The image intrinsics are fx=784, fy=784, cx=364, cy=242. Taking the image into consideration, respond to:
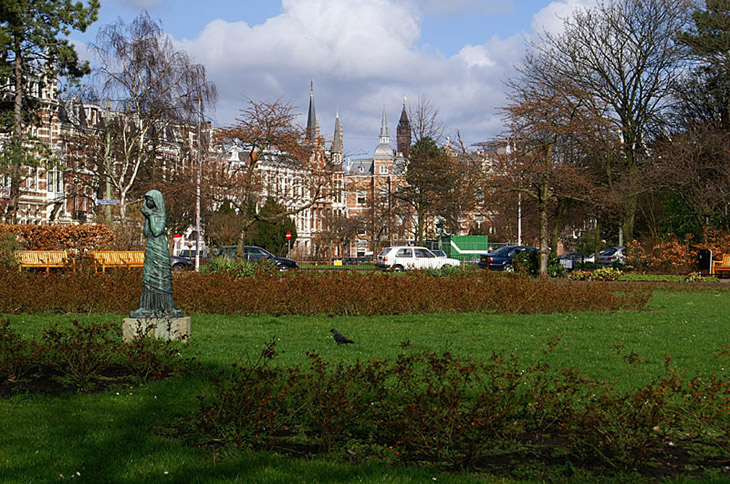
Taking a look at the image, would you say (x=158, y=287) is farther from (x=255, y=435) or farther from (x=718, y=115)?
(x=718, y=115)

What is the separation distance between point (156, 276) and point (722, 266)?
1068 inches

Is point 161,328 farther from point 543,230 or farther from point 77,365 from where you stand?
point 543,230

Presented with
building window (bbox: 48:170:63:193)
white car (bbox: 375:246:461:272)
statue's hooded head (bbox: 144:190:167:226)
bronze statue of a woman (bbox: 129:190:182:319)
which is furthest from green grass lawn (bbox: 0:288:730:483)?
building window (bbox: 48:170:63:193)

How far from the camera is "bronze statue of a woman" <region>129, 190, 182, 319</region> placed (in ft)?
35.5

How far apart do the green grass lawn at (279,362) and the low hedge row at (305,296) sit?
2.55 feet

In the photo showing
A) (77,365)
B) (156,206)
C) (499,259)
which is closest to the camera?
(77,365)

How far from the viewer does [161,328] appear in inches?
Answer: 421

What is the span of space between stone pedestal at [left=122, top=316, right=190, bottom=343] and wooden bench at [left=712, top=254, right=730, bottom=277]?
26.6 meters

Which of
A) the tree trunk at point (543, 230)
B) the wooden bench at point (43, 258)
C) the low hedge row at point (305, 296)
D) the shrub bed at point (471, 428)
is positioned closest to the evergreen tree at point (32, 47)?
the wooden bench at point (43, 258)

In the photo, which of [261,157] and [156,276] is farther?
[261,157]

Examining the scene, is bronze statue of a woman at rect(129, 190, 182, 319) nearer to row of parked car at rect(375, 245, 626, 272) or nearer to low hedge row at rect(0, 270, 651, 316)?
low hedge row at rect(0, 270, 651, 316)

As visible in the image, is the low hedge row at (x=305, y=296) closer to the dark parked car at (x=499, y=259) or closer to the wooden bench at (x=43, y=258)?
the wooden bench at (x=43, y=258)

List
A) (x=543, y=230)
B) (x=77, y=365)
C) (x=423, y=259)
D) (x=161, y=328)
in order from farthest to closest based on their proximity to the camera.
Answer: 1. (x=423, y=259)
2. (x=543, y=230)
3. (x=161, y=328)
4. (x=77, y=365)

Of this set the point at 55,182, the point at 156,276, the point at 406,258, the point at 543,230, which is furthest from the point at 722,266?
the point at 55,182
